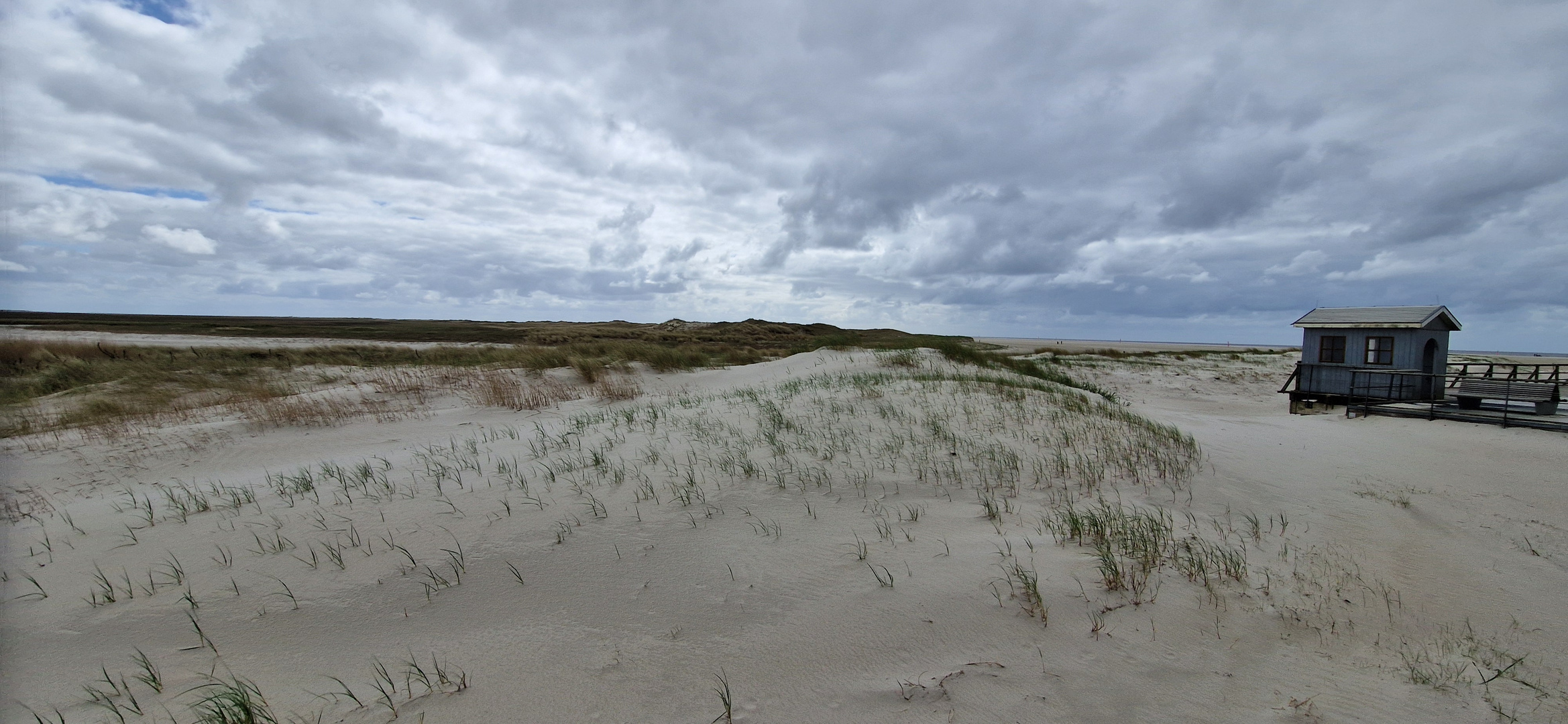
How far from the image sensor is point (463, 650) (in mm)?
3137

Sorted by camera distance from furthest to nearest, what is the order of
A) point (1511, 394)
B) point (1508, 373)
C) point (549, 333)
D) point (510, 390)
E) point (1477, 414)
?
point (549, 333)
point (1508, 373)
point (1511, 394)
point (1477, 414)
point (510, 390)

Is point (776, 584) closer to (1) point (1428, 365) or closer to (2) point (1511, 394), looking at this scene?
(2) point (1511, 394)

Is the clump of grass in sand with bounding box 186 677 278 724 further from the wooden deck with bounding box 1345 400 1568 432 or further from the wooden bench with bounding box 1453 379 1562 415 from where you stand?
the wooden bench with bounding box 1453 379 1562 415

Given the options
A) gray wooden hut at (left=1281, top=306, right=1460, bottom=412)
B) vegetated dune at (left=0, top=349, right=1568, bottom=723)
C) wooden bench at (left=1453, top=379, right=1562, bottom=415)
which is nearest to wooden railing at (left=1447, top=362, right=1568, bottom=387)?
wooden bench at (left=1453, top=379, right=1562, bottom=415)

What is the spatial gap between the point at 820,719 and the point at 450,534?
331 cm

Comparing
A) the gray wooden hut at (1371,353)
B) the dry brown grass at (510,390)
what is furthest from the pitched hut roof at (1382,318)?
the dry brown grass at (510,390)

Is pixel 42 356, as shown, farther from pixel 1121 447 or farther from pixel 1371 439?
pixel 1371 439

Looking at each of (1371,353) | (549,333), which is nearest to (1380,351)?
(1371,353)

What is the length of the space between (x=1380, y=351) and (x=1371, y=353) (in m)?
0.23

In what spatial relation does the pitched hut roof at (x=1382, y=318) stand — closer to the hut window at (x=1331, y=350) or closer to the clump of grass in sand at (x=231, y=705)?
the hut window at (x=1331, y=350)

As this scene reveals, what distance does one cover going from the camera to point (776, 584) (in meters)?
3.83

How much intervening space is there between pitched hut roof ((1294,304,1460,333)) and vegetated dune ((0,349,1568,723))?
13275mm

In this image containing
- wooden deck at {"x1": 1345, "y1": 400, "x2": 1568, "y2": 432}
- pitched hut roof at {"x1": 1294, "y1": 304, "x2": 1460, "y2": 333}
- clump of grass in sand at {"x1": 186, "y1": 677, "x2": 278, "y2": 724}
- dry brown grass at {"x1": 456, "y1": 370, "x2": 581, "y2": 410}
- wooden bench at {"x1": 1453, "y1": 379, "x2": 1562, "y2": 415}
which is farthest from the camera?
pitched hut roof at {"x1": 1294, "y1": 304, "x2": 1460, "y2": 333}

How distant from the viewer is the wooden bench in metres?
14.2
